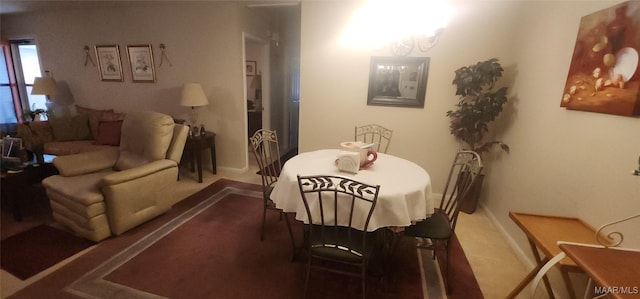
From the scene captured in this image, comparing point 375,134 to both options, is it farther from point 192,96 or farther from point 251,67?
point 251,67

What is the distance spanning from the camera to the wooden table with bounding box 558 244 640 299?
80cm

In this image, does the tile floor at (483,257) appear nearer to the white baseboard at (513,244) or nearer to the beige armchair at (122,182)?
the white baseboard at (513,244)

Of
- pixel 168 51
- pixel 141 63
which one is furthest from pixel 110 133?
pixel 168 51

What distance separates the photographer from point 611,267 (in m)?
0.90

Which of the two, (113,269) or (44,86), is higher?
(44,86)

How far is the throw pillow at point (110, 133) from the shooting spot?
3.48 m

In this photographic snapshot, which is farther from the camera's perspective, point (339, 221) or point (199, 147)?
point (199, 147)

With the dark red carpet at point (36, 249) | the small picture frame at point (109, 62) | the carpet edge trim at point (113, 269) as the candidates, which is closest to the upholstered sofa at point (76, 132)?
the small picture frame at point (109, 62)

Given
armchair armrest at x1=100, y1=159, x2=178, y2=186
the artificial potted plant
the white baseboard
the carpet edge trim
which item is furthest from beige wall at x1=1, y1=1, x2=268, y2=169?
the white baseboard

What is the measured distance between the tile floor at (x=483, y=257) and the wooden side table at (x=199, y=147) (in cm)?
50

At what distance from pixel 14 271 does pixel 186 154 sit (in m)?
→ 2.15

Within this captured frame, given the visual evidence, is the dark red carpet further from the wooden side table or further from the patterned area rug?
the wooden side table

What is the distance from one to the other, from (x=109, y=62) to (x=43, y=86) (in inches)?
46.7

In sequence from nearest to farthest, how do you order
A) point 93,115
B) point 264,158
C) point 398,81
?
point 264,158 < point 398,81 < point 93,115
